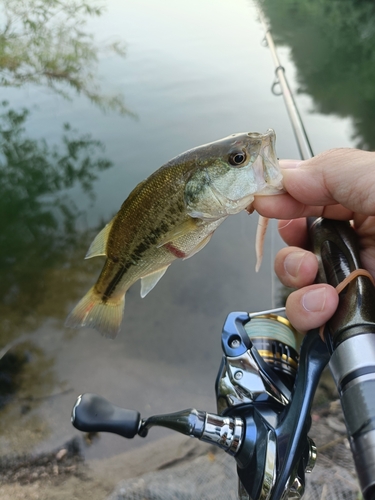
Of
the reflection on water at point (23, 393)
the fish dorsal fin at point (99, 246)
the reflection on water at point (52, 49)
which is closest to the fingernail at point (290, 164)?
the fish dorsal fin at point (99, 246)

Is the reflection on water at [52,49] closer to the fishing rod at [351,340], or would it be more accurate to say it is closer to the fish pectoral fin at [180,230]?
the fish pectoral fin at [180,230]

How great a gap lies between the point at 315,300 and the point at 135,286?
3.00 meters

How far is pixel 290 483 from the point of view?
1192mm

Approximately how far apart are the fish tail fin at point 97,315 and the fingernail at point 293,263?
87cm

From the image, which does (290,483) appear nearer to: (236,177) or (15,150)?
(236,177)

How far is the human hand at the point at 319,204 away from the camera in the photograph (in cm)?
140

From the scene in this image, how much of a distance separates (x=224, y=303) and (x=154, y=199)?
280cm

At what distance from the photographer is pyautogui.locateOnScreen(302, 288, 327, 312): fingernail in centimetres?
135

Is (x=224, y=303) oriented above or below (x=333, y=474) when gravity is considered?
above

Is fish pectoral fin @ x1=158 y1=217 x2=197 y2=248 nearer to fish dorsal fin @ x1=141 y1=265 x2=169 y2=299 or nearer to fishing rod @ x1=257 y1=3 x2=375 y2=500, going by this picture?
fish dorsal fin @ x1=141 y1=265 x2=169 y2=299

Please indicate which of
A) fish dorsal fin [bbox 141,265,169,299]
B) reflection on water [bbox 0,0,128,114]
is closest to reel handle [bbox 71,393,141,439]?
fish dorsal fin [bbox 141,265,169,299]

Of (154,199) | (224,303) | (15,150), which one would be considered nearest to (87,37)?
(15,150)

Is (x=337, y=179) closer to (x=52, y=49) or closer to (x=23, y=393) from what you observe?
(x=23, y=393)

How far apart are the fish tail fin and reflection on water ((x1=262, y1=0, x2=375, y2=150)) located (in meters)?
6.50
